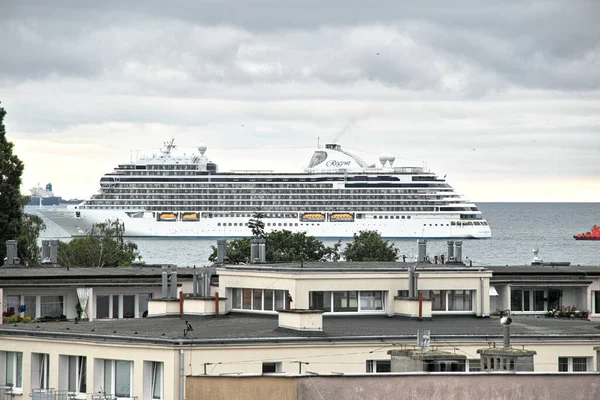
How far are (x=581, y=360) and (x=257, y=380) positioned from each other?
9529mm

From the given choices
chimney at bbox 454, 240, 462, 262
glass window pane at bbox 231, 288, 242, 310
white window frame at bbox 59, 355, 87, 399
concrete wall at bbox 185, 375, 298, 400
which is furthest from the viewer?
chimney at bbox 454, 240, 462, 262

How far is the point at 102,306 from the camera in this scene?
39281 millimetres

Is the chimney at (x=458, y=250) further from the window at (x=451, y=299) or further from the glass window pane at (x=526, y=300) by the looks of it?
the window at (x=451, y=299)

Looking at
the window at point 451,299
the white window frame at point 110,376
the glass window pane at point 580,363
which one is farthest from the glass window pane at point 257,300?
the glass window pane at point 580,363

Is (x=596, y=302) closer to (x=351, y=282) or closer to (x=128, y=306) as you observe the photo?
(x=351, y=282)

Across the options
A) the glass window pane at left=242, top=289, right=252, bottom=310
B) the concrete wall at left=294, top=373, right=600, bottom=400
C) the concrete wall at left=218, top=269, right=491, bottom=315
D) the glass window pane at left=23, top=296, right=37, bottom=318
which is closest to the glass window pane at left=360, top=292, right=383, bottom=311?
the concrete wall at left=218, top=269, right=491, bottom=315

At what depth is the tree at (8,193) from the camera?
60.3 metres

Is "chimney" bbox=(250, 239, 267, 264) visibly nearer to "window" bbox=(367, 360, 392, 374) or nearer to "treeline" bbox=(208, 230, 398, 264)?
"window" bbox=(367, 360, 392, 374)

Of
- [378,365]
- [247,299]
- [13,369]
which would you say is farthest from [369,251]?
[378,365]

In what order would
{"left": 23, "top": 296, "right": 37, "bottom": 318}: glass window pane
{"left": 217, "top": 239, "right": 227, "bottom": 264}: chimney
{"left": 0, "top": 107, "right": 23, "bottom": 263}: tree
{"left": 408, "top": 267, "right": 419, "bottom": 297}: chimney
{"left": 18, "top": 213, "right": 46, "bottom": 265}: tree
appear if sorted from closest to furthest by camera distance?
{"left": 408, "top": 267, "right": 419, "bottom": 297}: chimney → {"left": 23, "top": 296, "right": 37, "bottom": 318}: glass window pane → {"left": 217, "top": 239, "right": 227, "bottom": 264}: chimney → {"left": 0, "top": 107, "right": 23, "bottom": 263}: tree → {"left": 18, "top": 213, "right": 46, "bottom": 265}: tree

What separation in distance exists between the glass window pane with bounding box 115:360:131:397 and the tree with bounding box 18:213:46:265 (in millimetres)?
35034

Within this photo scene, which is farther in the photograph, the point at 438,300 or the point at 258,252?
the point at 258,252

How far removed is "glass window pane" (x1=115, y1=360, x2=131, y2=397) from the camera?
25109 mm

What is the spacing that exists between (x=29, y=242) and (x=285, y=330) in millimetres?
55120
